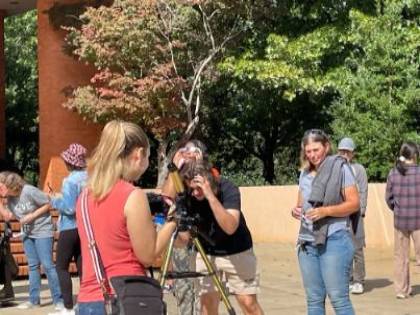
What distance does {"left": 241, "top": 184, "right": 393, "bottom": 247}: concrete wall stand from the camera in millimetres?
15297

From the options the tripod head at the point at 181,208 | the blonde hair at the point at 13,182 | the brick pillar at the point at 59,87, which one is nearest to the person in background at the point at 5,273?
the blonde hair at the point at 13,182

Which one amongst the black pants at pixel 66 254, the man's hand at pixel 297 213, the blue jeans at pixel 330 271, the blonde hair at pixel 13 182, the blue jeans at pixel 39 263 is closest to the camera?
the blue jeans at pixel 330 271

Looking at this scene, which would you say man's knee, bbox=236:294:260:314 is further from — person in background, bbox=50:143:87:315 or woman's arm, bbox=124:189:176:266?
person in background, bbox=50:143:87:315

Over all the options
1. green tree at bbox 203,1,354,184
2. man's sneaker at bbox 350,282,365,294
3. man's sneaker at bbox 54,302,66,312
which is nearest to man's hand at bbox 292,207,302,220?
man's sneaker at bbox 54,302,66,312

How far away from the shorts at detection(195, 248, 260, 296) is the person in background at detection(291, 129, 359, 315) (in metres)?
0.41

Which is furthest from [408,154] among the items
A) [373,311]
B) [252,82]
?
[252,82]

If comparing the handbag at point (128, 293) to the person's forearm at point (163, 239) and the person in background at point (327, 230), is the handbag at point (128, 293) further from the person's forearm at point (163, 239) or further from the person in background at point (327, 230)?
the person in background at point (327, 230)

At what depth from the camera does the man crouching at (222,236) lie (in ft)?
18.4

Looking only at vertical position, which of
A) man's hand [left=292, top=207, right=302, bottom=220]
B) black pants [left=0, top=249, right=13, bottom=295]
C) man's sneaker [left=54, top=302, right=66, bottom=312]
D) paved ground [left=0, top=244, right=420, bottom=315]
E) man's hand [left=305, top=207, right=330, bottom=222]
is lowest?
paved ground [left=0, top=244, right=420, bottom=315]

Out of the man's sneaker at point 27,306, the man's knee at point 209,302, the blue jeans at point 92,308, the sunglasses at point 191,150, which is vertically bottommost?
the man's sneaker at point 27,306

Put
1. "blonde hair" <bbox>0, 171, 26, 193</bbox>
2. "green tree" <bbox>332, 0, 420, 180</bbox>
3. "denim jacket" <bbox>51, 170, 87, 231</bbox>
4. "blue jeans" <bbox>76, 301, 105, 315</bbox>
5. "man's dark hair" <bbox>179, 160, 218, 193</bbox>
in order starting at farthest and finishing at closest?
"green tree" <bbox>332, 0, 420, 180</bbox> → "blonde hair" <bbox>0, 171, 26, 193</bbox> → "denim jacket" <bbox>51, 170, 87, 231</bbox> → "man's dark hair" <bbox>179, 160, 218, 193</bbox> → "blue jeans" <bbox>76, 301, 105, 315</bbox>

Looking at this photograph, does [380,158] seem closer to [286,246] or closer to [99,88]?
[286,246]

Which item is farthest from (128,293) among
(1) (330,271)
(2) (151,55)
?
(2) (151,55)

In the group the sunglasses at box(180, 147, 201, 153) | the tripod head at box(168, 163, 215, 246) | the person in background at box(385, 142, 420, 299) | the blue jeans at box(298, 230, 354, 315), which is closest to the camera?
the tripod head at box(168, 163, 215, 246)
